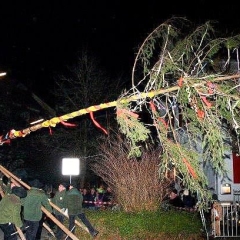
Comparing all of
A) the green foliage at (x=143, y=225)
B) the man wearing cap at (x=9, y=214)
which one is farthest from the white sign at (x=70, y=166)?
the man wearing cap at (x=9, y=214)

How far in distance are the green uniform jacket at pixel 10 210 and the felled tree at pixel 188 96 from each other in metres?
4.22

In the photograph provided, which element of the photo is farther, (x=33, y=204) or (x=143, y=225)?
(x=143, y=225)

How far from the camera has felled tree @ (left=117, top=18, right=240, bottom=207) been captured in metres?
7.36

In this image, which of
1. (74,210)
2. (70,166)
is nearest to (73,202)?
(74,210)

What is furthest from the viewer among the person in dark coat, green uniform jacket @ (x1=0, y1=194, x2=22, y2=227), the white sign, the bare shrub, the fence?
the person in dark coat

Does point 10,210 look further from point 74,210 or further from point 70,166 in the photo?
Answer: point 70,166

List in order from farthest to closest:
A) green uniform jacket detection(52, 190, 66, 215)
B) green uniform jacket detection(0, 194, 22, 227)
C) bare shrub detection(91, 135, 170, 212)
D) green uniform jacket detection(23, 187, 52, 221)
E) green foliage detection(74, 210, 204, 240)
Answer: bare shrub detection(91, 135, 170, 212) < green uniform jacket detection(52, 190, 66, 215) < green foliage detection(74, 210, 204, 240) < green uniform jacket detection(23, 187, 52, 221) < green uniform jacket detection(0, 194, 22, 227)

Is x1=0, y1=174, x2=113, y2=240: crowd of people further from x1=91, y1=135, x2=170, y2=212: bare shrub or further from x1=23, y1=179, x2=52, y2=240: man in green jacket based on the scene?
x1=91, y1=135, x2=170, y2=212: bare shrub

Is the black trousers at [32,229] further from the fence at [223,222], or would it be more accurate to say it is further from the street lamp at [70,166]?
the fence at [223,222]

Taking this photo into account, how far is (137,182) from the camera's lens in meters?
13.7

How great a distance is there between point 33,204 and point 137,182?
3698 mm

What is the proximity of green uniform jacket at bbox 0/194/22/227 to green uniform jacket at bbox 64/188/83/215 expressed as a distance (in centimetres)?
222

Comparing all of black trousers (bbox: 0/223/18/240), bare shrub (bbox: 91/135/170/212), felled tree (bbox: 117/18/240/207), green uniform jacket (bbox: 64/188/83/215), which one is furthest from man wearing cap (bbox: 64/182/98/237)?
felled tree (bbox: 117/18/240/207)

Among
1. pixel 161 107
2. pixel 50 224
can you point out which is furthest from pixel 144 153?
pixel 161 107
